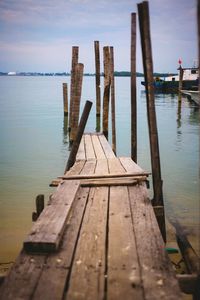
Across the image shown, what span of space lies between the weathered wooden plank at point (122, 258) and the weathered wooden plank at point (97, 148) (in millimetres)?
3826

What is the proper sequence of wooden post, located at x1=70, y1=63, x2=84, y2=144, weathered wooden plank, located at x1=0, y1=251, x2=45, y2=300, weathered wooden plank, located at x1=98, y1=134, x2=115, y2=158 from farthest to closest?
wooden post, located at x1=70, y1=63, x2=84, y2=144, weathered wooden plank, located at x1=98, y1=134, x2=115, y2=158, weathered wooden plank, located at x1=0, y1=251, x2=45, y2=300

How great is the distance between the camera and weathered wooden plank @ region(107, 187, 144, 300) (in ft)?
7.44

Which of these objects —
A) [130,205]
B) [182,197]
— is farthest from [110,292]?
[182,197]

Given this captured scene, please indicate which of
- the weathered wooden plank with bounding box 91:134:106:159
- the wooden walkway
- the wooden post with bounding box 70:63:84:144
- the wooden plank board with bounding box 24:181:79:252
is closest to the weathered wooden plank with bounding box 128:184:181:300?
the wooden walkway

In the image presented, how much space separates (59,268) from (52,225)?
0.67m

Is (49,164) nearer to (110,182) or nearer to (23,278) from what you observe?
(110,182)

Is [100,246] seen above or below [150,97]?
below

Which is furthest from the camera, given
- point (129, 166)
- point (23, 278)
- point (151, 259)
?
point (129, 166)

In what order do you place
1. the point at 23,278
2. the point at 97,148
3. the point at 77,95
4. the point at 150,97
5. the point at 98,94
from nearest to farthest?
the point at 23,278 < the point at 150,97 < the point at 97,148 < the point at 77,95 < the point at 98,94

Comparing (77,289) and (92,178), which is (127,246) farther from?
(92,178)

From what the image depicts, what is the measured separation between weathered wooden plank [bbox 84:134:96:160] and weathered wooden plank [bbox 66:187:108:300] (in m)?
3.82

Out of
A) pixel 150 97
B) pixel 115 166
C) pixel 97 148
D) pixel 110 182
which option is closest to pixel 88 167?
pixel 115 166

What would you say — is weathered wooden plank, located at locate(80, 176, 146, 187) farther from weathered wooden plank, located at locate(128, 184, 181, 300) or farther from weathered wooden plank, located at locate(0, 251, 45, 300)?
weathered wooden plank, located at locate(0, 251, 45, 300)

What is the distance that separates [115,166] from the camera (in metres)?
6.11
